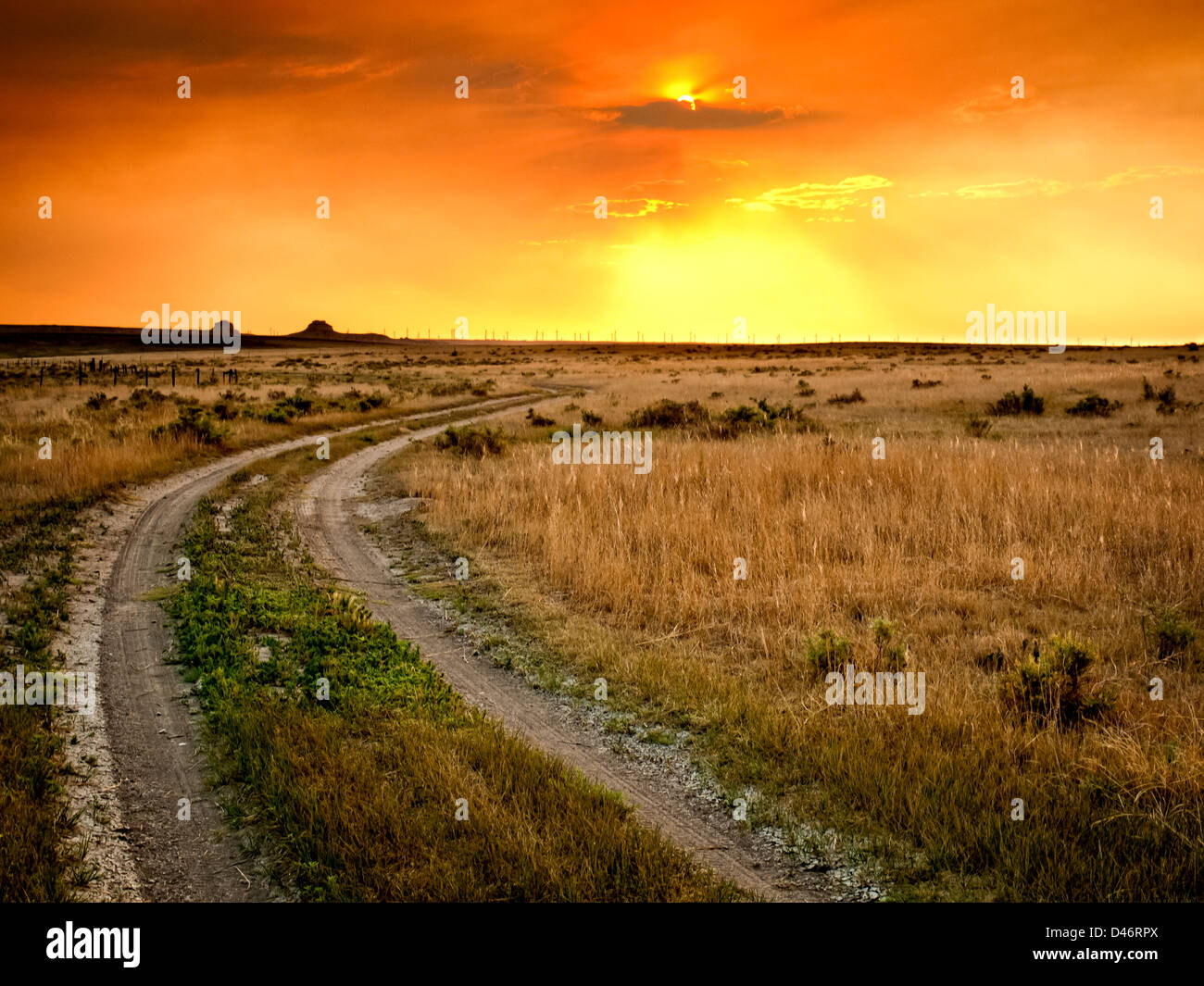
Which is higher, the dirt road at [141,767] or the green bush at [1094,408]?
the green bush at [1094,408]

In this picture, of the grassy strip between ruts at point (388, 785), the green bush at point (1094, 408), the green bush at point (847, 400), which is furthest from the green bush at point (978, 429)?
the grassy strip between ruts at point (388, 785)

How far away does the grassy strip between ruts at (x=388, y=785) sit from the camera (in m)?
4.43

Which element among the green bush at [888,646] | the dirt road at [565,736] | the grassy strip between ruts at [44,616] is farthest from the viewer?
the green bush at [888,646]

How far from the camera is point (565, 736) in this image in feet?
21.9

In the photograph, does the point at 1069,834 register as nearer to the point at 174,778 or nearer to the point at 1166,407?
the point at 174,778

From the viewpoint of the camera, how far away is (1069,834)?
4.76m

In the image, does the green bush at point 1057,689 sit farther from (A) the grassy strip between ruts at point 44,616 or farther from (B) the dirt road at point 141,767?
(A) the grassy strip between ruts at point 44,616

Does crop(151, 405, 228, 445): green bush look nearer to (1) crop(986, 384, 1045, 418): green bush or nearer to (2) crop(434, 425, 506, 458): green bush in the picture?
(2) crop(434, 425, 506, 458): green bush

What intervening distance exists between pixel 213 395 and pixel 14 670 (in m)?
39.4

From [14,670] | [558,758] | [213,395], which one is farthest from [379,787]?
[213,395]

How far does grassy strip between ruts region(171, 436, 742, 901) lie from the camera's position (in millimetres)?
4430

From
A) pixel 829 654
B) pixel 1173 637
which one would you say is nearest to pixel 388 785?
Result: pixel 829 654

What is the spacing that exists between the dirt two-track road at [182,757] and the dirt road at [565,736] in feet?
0.04

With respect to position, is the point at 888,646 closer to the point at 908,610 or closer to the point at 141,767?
the point at 908,610
